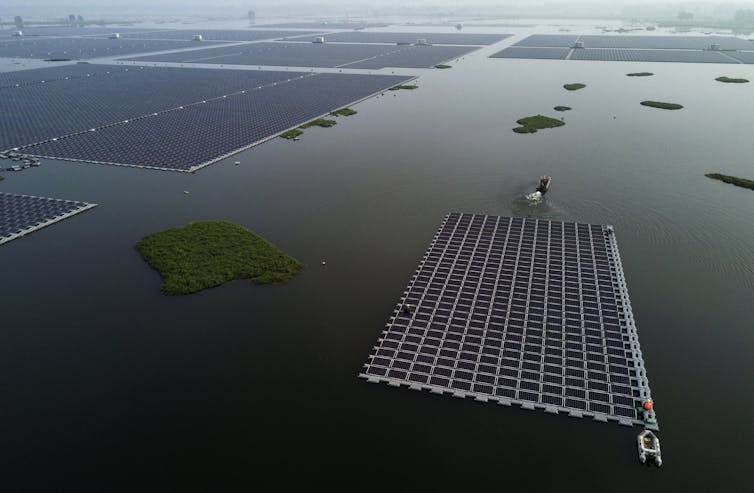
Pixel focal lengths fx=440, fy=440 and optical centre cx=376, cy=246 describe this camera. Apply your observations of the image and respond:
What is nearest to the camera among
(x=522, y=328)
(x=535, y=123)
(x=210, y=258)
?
(x=522, y=328)

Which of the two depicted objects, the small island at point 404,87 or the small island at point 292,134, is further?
the small island at point 404,87

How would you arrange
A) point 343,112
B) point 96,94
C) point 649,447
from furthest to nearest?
1. point 96,94
2. point 343,112
3. point 649,447

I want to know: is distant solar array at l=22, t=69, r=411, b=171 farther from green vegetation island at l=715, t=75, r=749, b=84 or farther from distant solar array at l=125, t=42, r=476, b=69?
green vegetation island at l=715, t=75, r=749, b=84

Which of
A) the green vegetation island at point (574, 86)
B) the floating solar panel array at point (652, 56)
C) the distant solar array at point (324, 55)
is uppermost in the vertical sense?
the distant solar array at point (324, 55)

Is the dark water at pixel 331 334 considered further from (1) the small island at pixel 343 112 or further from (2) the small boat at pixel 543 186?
(1) the small island at pixel 343 112

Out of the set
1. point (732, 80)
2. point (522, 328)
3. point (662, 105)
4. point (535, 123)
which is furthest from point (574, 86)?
point (522, 328)

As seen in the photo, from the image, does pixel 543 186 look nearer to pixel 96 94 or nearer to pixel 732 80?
pixel 732 80

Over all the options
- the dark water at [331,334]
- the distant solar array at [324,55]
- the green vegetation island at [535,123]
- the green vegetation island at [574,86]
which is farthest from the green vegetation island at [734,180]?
the distant solar array at [324,55]

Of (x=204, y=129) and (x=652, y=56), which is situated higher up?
(x=652, y=56)
